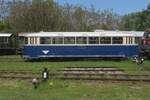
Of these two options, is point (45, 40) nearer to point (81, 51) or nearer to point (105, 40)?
point (81, 51)

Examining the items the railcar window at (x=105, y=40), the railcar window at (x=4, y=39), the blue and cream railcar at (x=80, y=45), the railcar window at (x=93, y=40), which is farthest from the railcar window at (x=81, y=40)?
the railcar window at (x=4, y=39)

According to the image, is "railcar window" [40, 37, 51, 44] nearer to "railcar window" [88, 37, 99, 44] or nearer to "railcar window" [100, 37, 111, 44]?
"railcar window" [88, 37, 99, 44]

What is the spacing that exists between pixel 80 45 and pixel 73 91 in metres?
22.5

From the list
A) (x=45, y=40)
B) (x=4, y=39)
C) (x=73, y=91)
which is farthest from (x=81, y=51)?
(x=73, y=91)

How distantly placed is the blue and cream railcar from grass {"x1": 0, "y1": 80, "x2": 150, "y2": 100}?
60.8 feet

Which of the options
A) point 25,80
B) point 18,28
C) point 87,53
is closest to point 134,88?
point 25,80

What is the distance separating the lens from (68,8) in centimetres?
7319

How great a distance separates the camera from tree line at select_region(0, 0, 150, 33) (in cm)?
6444

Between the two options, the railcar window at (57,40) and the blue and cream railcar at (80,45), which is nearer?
the blue and cream railcar at (80,45)

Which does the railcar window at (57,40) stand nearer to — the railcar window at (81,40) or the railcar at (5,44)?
the railcar window at (81,40)

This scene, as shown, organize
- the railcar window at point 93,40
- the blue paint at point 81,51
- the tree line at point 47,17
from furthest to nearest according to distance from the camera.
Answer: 1. the tree line at point 47,17
2. the railcar window at point 93,40
3. the blue paint at point 81,51

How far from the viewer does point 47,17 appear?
65.2 metres

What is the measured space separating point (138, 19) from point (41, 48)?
102ft

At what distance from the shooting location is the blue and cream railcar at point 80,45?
37312mm
